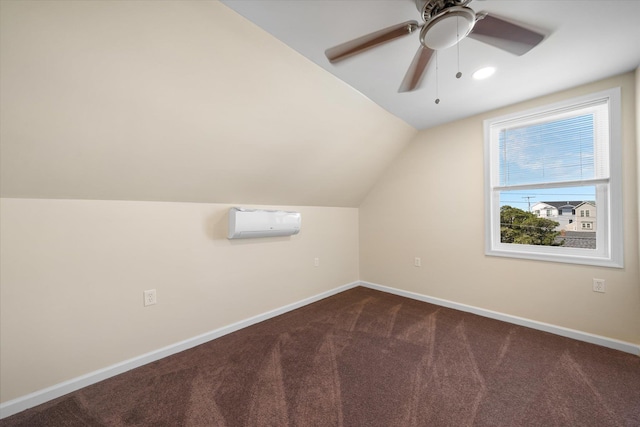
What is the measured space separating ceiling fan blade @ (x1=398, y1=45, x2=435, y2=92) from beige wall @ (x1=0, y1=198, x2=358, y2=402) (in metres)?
1.91

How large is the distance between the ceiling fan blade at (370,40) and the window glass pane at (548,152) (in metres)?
2.22

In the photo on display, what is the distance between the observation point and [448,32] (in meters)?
1.10

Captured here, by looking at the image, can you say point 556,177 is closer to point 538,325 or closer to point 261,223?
point 538,325

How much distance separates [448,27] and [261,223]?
209 cm

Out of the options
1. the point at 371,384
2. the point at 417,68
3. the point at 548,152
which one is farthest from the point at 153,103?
the point at 548,152

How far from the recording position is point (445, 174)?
3.04 meters

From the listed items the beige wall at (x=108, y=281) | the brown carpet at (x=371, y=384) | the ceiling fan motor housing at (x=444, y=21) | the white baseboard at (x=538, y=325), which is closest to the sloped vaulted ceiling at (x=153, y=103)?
the beige wall at (x=108, y=281)

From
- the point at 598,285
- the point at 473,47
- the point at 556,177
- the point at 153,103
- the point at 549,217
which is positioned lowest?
the point at 598,285

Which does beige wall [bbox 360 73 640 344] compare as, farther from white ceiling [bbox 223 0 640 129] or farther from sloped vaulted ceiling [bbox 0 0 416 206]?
sloped vaulted ceiling [bbox 0 0 416 206]

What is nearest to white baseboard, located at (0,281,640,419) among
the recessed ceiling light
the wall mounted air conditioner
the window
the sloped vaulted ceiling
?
the window

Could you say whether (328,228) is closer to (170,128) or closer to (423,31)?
(170,128)

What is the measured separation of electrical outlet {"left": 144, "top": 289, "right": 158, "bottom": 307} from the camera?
1989mm

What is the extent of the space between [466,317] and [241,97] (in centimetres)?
307

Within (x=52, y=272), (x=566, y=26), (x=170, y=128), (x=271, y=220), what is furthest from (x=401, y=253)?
(x=52, y=272)
